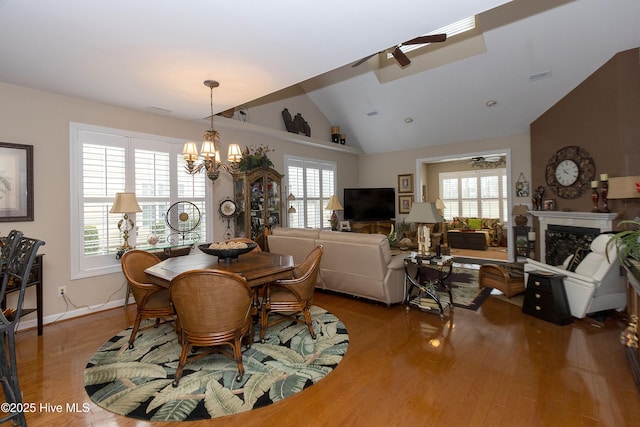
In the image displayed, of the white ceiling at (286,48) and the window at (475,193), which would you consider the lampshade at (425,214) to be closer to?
the white ceiling at (286,48)

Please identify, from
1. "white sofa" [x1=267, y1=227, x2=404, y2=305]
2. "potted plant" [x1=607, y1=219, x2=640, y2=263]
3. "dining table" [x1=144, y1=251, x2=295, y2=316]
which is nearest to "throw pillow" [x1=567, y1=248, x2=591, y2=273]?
"potted plant" [x1=607, y1=219, x2=640, y2=263]

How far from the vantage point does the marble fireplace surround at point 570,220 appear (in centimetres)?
452

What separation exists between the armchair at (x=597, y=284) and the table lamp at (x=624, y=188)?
1.09m

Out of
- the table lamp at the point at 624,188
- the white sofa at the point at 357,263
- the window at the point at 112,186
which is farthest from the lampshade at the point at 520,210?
the window at the point at 112,186

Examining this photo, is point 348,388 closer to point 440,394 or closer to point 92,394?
point 440,394

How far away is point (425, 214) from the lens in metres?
3.88

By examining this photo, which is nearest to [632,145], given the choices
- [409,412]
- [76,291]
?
[409,412]

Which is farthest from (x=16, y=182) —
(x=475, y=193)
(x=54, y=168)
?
(x=475, y=193)

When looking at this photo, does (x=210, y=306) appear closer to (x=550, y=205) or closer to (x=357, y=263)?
(x=357, y=263)

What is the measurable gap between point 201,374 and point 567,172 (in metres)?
6.46

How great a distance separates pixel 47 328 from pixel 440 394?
4.27 meters

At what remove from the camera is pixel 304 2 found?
82.8 inches

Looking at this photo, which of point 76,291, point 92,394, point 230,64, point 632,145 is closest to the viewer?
point 92,394

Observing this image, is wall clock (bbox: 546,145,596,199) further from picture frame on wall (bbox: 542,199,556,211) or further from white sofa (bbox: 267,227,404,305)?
white sofa (bbox: 267,227,404,305)
